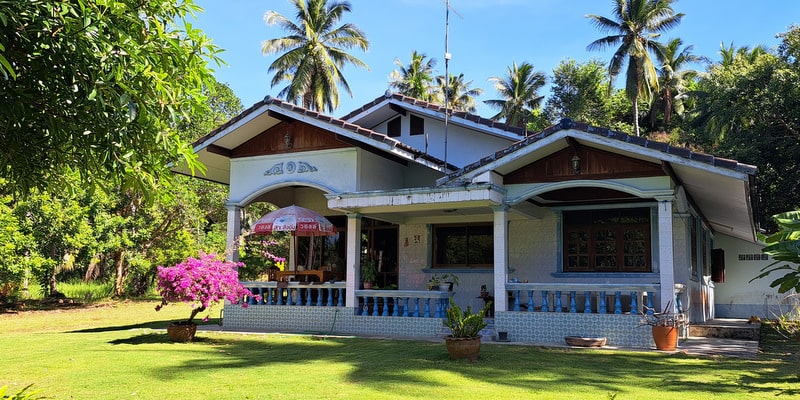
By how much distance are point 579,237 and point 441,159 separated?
12.6 feet

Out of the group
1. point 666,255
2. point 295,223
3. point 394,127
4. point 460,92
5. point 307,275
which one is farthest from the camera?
point 460,92

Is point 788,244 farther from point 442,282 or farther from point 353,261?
point 442,282

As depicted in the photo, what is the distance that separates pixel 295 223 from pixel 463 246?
4.28 meters

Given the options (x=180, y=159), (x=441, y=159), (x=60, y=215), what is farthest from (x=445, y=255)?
(x=60, y=215)

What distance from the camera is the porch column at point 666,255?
1109 centimetres

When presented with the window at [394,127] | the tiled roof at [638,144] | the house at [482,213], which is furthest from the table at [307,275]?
the tiled roof at [638,144]

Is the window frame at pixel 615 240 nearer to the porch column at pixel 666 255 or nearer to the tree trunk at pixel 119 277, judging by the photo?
the porch column at pixel 666 255

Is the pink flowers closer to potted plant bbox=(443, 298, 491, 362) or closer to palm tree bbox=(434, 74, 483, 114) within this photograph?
potted plant bbox=(443, 298, 491, 362)

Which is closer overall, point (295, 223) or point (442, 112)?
point (295, 223)

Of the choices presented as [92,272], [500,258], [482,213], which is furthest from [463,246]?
[92,272]

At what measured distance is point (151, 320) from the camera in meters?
18.1

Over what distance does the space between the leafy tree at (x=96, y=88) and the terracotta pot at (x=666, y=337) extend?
8.36 m

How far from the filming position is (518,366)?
29.0ft

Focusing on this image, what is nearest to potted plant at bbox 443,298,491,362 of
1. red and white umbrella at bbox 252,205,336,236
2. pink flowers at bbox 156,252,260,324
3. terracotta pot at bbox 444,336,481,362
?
terracotta pot at bbox 444,336,481,362
